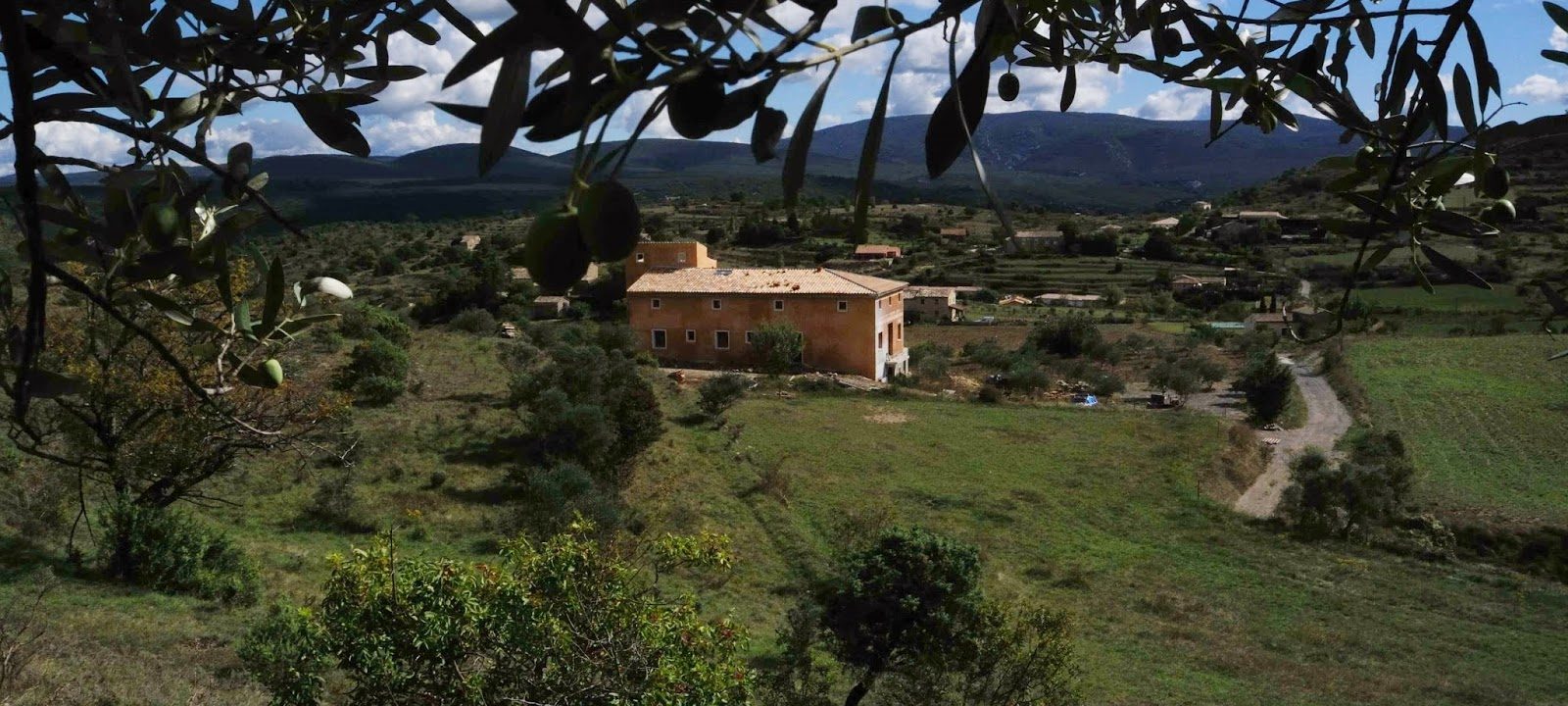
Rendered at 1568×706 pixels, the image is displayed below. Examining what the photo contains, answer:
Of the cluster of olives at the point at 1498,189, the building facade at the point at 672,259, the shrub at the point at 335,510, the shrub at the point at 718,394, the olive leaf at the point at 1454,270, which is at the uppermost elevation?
the cluster of olives at the point at 1498,189

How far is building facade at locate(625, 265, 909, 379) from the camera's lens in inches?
767

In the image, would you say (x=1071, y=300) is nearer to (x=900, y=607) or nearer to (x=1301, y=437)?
(x=1301, y=437)

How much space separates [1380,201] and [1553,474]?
18.0 m

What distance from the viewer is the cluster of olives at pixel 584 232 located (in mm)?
364

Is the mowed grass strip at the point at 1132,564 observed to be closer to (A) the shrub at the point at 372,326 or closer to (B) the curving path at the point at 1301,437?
(B) the curving path at the point at 1301,437

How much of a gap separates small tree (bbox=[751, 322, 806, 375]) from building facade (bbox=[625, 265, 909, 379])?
0.23m

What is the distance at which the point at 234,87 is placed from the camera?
0.95 m

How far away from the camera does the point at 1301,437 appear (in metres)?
17.6

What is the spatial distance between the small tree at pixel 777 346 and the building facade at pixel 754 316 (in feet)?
0.76

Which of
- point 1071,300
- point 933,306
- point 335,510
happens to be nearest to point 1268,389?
point 933,306

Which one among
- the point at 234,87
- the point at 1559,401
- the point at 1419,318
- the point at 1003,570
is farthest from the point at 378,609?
the point at 1419,318

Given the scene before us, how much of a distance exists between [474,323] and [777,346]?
526 centimetres

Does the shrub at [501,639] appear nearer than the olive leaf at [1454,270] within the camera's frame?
No

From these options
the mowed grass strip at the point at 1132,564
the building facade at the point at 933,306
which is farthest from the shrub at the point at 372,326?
the building facade at the point at 933,306
